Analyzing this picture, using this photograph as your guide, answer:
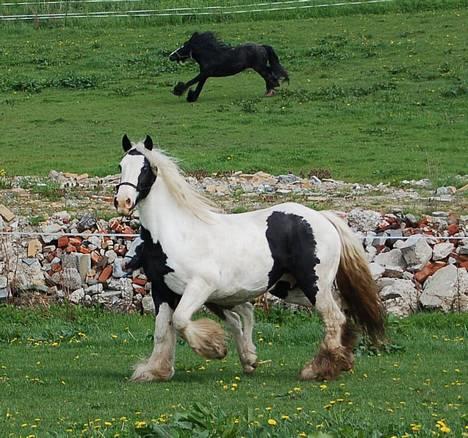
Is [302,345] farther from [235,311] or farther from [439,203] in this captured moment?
[439,203]

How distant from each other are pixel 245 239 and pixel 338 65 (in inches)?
1013

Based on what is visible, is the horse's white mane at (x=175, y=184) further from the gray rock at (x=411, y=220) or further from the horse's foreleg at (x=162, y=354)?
the gray rock at (x=411, y=220)

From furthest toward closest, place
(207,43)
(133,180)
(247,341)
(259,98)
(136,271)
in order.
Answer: (207,43)
(259,98)
(136,271)
(247,341)
(133,180)

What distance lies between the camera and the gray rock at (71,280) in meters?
17.9

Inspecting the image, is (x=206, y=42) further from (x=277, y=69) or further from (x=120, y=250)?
(x=120, y=250)

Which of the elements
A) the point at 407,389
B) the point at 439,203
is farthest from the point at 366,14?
the point at 407,389

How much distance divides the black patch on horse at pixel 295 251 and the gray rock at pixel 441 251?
5.34 metres

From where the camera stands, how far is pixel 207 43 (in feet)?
117

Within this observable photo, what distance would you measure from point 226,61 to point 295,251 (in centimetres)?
2331

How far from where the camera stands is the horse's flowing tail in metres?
12.9

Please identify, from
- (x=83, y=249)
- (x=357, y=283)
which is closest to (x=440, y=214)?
(x=83, y=249)

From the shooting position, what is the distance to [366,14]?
44750 mm

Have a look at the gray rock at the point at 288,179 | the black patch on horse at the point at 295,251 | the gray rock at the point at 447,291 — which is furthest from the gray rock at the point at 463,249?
the gray rock at the point at 288,179

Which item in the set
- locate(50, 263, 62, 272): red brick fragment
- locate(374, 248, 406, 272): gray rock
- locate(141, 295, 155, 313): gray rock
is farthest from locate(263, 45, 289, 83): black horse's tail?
locate(141, 295, 155, 313): gray rock
